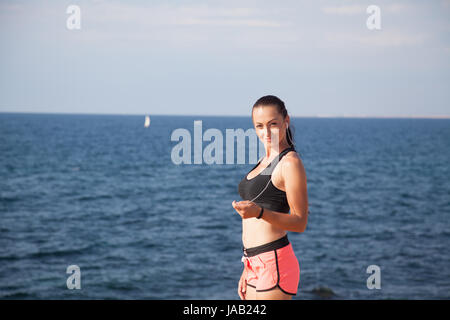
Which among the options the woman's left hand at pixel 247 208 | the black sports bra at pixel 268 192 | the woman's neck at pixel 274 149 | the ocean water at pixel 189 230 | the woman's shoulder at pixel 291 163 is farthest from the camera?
the ocean water at pixel 189 230

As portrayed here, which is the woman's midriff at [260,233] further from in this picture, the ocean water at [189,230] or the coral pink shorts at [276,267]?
the ocean water at [189,230]

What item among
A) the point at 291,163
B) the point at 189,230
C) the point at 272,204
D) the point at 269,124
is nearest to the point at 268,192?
the point at 272,204

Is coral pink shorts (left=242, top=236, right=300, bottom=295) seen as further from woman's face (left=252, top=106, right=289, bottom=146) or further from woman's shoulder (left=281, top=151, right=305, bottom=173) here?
woman's face (left=252, top=106, right=289, bottom=146)

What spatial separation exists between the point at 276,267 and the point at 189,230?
114 ft

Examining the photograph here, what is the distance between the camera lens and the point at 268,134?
347cm

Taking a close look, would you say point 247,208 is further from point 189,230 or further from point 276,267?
point 189,230

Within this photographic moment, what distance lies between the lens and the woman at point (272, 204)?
3264 mm

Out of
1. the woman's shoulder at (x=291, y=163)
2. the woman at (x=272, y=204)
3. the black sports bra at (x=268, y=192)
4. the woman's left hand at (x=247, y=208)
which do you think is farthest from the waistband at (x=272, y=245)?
the woman's shoulder at (x=291, y=163)

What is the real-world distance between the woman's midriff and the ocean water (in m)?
20.1

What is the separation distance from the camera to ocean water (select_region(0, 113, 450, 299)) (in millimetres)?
26047

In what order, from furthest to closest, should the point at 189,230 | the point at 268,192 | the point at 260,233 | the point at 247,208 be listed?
the point at 189,230
the point at 260,233
the point at 268,192
the point at 247,208

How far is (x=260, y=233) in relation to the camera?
3.48 m

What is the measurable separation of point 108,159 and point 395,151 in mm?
57420
